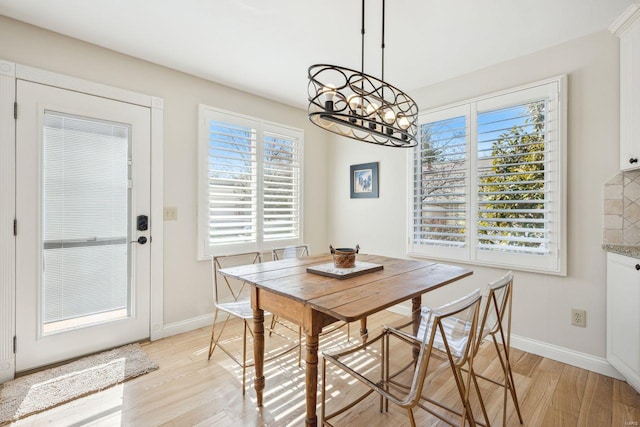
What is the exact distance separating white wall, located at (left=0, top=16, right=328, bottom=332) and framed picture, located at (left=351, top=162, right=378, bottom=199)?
1.36 meters

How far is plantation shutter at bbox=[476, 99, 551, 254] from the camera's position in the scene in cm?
255

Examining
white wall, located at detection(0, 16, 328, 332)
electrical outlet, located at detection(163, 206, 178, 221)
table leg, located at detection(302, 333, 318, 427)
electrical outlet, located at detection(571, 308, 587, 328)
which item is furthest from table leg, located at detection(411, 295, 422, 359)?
electrical outlet, located at detection(163, 206, 178, 221)

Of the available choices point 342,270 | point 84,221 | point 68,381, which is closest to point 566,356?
point 342,270

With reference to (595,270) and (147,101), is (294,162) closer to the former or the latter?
(147,101)

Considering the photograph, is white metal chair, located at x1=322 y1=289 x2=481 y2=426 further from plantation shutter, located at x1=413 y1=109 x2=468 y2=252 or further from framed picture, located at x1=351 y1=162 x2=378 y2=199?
framed picture, located at x1=351 y1=162 x2=378 y2=199

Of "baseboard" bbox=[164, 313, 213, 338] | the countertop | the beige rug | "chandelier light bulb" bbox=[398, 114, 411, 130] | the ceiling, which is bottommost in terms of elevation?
the beige rug

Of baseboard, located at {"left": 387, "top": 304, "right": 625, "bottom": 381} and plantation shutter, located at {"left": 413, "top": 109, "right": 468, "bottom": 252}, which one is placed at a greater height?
plantation shutter, located at {"left": 413, "top": 109, "right": 468, "bottom": 252}

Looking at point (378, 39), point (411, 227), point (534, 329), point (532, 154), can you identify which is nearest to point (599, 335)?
point (534, 329)

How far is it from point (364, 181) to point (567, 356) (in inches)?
101

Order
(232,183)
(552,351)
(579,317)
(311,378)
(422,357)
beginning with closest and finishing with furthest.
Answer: (422,357) → (311,378) → (579,317) → (552,351) → (232,183)

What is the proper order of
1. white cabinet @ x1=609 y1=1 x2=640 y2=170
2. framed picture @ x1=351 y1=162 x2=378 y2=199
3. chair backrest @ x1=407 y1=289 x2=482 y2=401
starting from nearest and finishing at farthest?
chair backrest @ x1=407 y1=289 x2=482 y2=401, white cabinet @ x1=609 y1=1 x2=640 y2=170, framed picture @ x1=351 y1=162 x2=378 y2=199

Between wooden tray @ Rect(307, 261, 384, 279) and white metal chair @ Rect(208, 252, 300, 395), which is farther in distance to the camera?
white metal chair @ Rect(208, 252, 300, 395)

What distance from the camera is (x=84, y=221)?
2.45m

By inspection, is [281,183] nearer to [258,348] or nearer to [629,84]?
[258,348]
